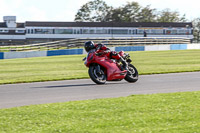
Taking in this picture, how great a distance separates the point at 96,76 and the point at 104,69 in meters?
0.36

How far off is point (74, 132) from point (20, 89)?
19.8ft

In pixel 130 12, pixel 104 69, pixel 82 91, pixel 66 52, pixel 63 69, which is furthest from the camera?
pixel 130 12

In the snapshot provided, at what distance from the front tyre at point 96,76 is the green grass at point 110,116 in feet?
11.7

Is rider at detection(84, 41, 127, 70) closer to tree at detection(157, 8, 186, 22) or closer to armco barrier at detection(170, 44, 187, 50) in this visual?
armco barrier at detection(170, 44, 187, 50)

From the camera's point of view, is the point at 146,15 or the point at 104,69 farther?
the point at 146,15

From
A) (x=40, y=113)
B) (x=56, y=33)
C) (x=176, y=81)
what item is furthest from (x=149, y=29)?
(x=40, y=113)

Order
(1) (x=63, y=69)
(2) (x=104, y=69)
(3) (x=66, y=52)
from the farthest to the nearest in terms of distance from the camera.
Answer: (3) (x=66, y=52)
(1) (x=63, y=69)
(2) (x=104, y=69)

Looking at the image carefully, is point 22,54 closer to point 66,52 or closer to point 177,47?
point 66,52

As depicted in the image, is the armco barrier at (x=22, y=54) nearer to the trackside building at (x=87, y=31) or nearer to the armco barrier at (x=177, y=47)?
the armco barrier at (x=177, y=47)

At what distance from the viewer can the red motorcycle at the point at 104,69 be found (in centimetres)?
1252

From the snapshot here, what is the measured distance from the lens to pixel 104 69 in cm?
1284

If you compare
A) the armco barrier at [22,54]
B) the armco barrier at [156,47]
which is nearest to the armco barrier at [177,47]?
the armco barrier at [156,47]

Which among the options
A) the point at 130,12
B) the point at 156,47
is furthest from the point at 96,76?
the point at 130,12

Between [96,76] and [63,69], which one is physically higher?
[96,76]
